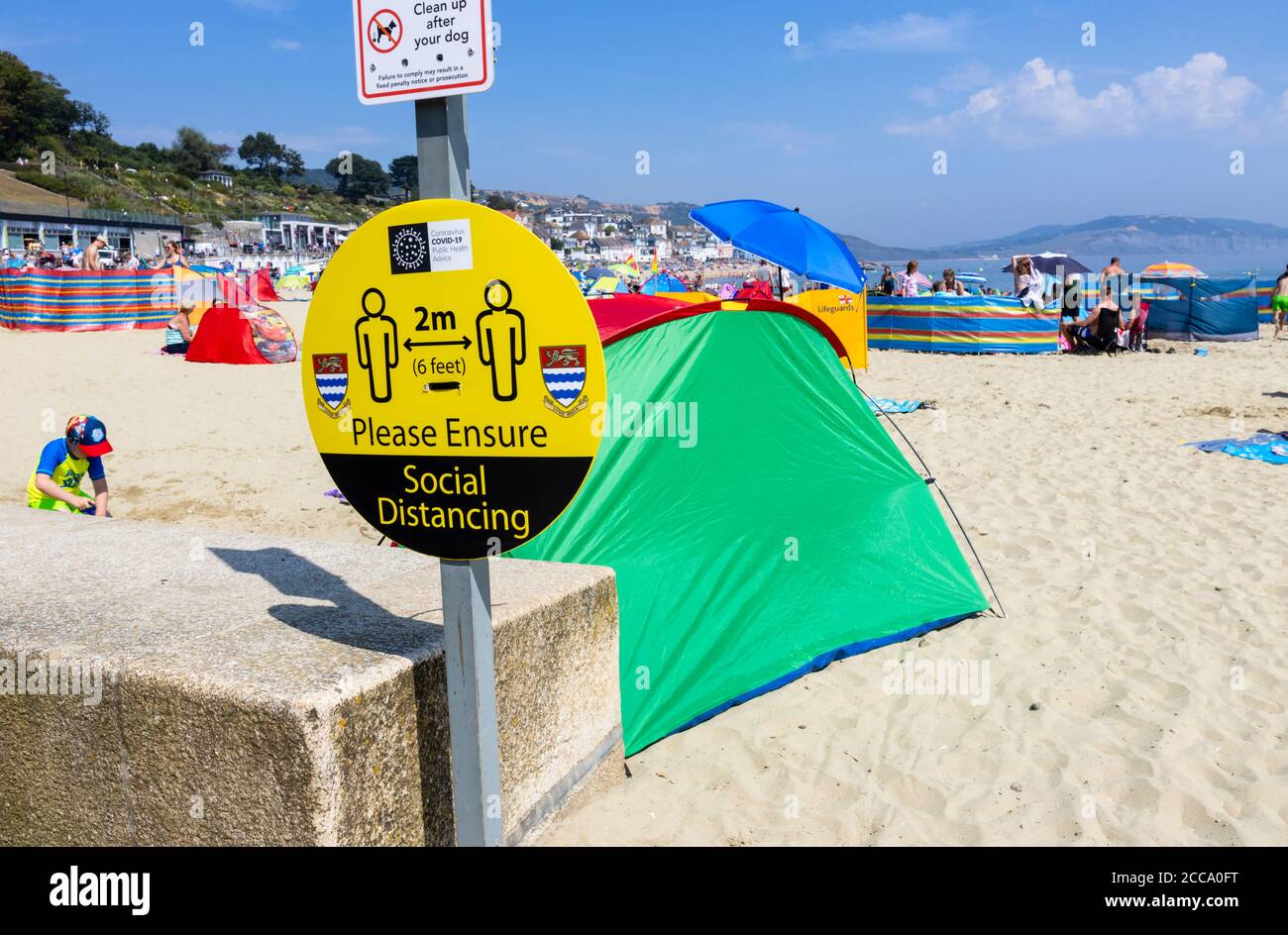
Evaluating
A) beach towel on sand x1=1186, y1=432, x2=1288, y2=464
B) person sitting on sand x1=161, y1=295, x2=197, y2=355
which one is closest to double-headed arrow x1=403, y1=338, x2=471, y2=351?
beach towel on sand x1=1186, y1=432, x2=1288, y2=464

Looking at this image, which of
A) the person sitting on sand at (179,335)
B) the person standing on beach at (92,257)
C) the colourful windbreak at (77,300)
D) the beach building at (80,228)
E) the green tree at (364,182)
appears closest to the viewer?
the person sitting on sand at (179,335)

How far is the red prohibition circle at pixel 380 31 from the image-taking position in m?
1.75

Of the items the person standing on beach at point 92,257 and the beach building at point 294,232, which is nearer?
the person standing on beach at point 92,257

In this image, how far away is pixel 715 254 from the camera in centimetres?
19788

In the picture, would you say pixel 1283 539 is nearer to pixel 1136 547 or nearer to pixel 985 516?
pixel 1136 547

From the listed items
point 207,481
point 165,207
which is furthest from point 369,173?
point 207,481

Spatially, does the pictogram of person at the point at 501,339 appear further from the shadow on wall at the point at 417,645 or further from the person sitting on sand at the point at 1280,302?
the person sitting on sand at the point at 1280,302

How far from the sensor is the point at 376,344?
1854 millimetres

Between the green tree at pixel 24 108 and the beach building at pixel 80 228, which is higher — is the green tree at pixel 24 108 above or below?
above

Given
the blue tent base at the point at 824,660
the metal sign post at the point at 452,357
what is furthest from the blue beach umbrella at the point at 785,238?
the metal sign post at the point at 452,357

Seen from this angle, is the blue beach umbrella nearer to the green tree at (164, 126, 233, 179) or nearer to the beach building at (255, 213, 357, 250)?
the beach building at (255, 213, 357, 250)

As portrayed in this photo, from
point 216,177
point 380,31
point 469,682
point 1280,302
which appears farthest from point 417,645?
point 216,177

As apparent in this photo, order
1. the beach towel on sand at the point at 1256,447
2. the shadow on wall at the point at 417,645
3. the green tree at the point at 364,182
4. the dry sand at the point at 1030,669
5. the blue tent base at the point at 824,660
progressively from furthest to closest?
1. the green tree at the point at 364,182
2. the beach towel on sand at the point at 1256,447
3. the blue tent base at the point at 824,660
4. the dry sand at the point at 1030,669
5. the shadow on wall at the point at 417,645
